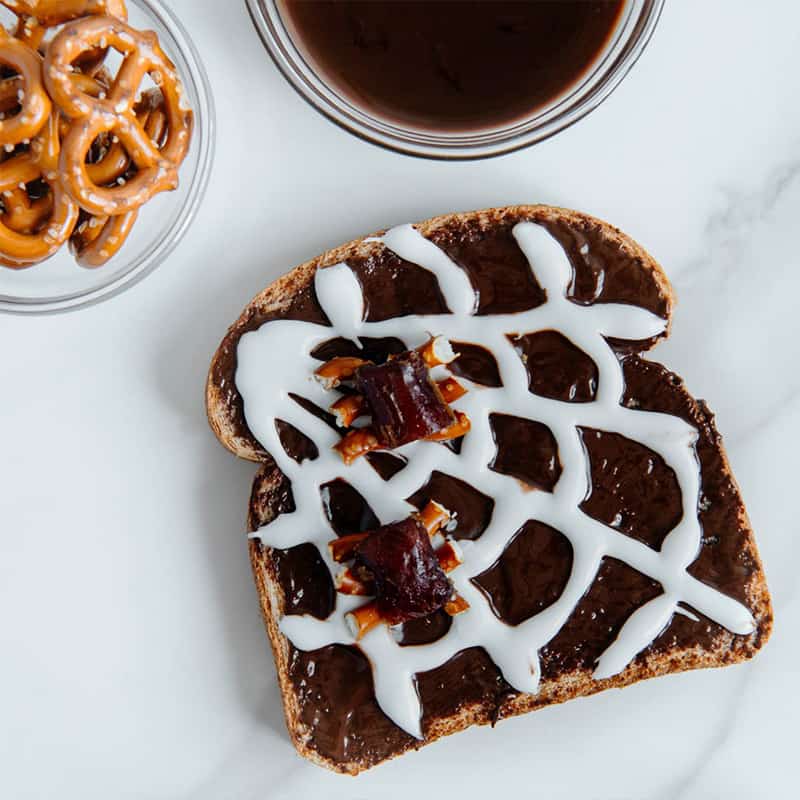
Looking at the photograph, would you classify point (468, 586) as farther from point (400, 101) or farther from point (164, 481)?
point (400, 101)

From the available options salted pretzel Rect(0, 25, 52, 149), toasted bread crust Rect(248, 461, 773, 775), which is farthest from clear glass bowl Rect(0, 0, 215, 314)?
toasted bread crust Rect(248, 461, 773, 775)

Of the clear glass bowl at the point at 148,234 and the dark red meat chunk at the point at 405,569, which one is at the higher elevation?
the clear glass bowl at the point at 148,234

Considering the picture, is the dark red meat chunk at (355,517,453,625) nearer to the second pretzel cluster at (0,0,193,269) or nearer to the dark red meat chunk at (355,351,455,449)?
the dark red meat chunk at (355,351,455,449)

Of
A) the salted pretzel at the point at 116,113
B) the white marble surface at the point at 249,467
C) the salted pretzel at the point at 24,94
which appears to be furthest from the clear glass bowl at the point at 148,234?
the salted pretzel at the point at 24,94

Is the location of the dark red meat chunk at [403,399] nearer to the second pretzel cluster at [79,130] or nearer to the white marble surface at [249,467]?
the white marble surface at [249,467]

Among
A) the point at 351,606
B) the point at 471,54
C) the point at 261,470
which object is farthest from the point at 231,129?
the point at 351,606

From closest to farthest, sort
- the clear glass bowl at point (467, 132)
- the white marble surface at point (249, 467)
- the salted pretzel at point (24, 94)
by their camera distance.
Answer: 1. the salted pretzel at point (24, 94)
2. the clear glass bowl at point (467, 132)
3. the white marble surface at point (249, 467)

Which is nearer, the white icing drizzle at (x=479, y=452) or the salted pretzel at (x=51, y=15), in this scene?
the salted pretzel at (x=51, y=15)

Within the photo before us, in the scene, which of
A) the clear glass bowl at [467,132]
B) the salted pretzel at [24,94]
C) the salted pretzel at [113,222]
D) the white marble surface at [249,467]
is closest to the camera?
the salted pretzel at [24,94]

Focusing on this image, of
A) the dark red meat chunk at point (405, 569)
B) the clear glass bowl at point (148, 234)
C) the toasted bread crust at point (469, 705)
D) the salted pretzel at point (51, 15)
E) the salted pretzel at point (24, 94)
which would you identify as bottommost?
the toasted bread crust at point (469, 705)
